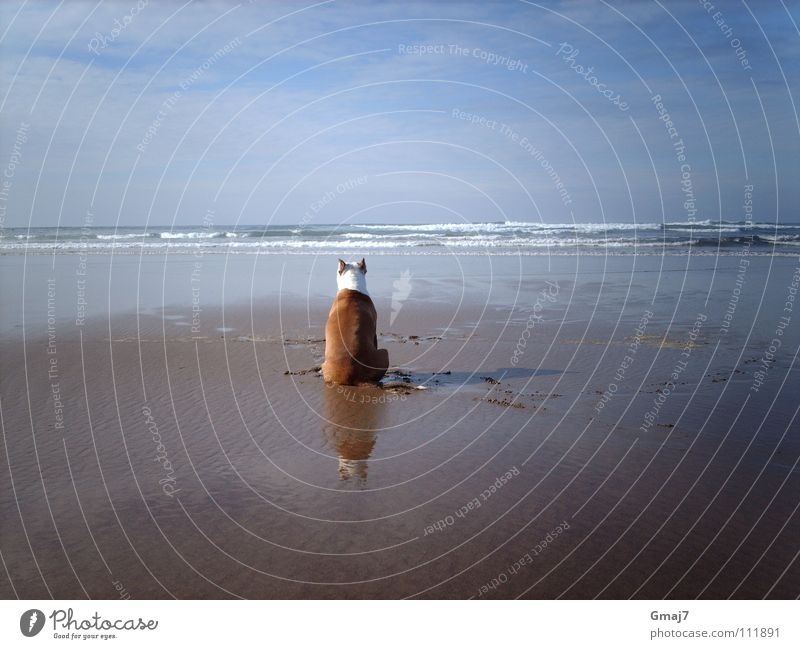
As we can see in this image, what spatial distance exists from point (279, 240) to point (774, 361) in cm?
3886

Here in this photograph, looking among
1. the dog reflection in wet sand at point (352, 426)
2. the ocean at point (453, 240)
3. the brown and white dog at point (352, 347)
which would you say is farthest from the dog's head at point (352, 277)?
the ocean at point (453, 240)

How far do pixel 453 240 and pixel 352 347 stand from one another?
3274 cm

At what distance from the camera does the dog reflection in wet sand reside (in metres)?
7.53

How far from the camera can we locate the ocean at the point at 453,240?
3684 cm

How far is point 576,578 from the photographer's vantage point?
524cm

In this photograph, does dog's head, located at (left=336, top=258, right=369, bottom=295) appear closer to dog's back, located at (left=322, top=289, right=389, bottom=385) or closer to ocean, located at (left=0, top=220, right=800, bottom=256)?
dog's back, located at (left=322, top=289, right=389, bottom=385)

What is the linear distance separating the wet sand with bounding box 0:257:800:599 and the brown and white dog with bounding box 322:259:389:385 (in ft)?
1.11

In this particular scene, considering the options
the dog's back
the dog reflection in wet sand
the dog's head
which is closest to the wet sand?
the dog reflection in wet sand

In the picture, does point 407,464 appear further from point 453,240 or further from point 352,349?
point 453,240

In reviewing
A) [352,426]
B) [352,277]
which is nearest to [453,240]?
[352,277]

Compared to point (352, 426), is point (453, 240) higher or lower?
higher

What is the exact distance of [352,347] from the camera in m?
10.9

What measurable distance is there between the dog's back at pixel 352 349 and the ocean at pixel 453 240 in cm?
2407

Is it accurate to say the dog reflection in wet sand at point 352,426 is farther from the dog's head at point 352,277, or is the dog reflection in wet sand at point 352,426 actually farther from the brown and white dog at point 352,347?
the dog's head at point 352,277
